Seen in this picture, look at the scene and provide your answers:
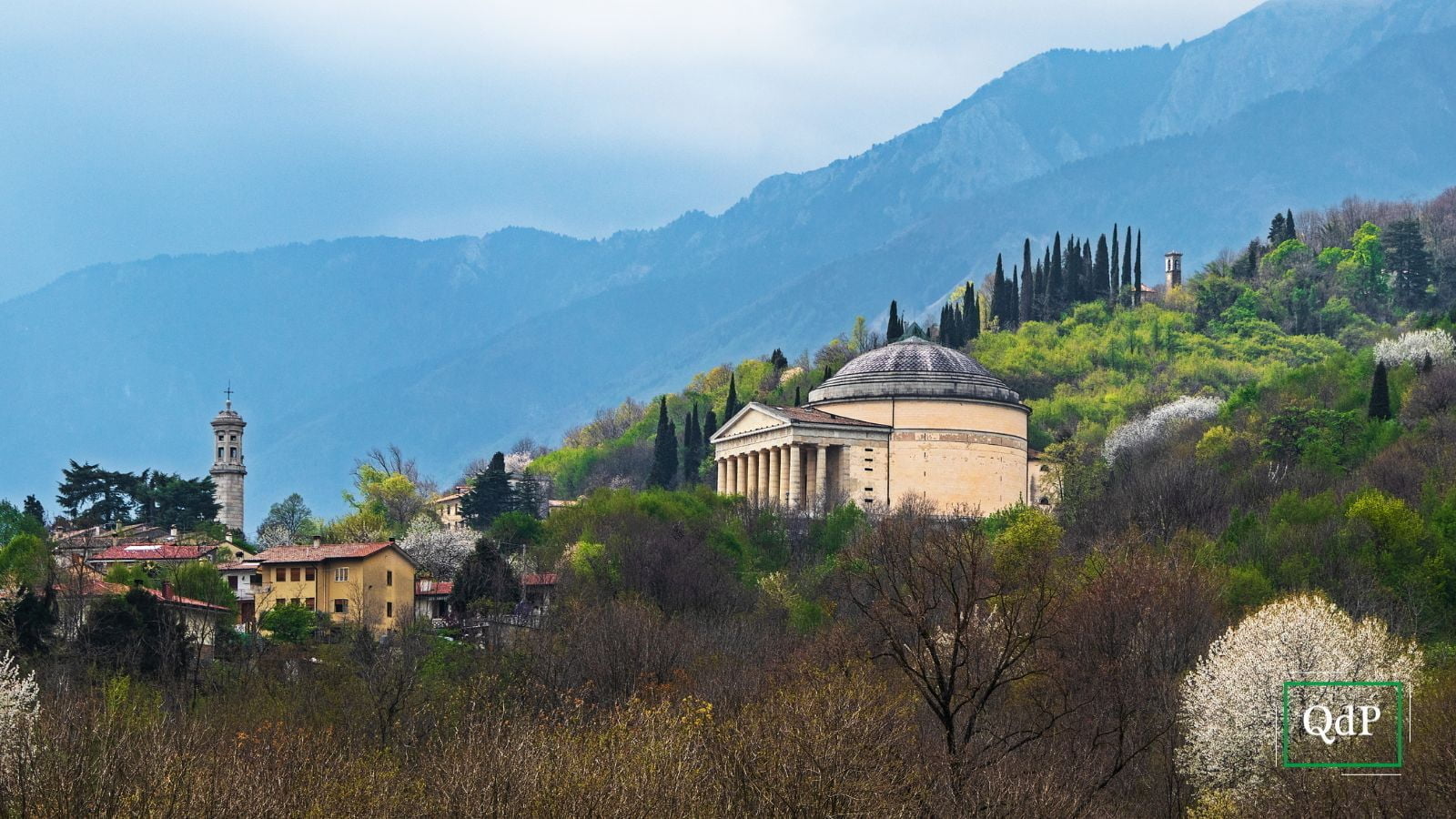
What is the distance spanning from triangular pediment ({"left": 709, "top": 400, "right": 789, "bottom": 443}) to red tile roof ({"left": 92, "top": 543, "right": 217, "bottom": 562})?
24268 millimetres

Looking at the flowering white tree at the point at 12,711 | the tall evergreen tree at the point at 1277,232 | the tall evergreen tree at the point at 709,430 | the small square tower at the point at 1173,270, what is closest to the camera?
the flowering white tree at the point at 12,711

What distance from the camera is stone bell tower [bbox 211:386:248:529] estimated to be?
11700cm

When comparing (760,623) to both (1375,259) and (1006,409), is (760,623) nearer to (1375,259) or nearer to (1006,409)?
(1006,409)

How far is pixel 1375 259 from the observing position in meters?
140

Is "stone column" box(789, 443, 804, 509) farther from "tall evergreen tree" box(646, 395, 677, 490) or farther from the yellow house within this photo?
the yellow house

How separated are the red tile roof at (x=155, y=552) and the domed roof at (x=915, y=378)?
1123 inches

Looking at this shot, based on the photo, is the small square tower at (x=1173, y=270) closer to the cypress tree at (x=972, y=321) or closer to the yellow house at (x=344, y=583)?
the cypress tree at (x=972, y=321)

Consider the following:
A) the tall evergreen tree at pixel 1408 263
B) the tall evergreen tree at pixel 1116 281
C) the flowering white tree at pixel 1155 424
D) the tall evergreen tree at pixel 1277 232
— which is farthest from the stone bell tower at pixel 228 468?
the tall evergreen tree at pixel 1408 263

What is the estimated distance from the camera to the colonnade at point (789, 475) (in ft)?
314

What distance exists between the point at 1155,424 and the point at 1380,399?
850 inches

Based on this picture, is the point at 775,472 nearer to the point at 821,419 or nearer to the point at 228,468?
the point at 821,419

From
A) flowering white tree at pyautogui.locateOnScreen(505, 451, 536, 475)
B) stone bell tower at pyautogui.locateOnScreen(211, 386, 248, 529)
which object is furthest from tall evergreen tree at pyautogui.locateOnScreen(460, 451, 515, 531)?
flowering white tree at pyautogui.locateOnScreen(505, 451, 536, 475)

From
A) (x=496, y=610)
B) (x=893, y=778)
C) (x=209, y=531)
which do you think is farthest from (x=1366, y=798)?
(x=209, y=531)

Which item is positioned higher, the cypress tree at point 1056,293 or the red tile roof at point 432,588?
the cypress tree at point 1056,293
